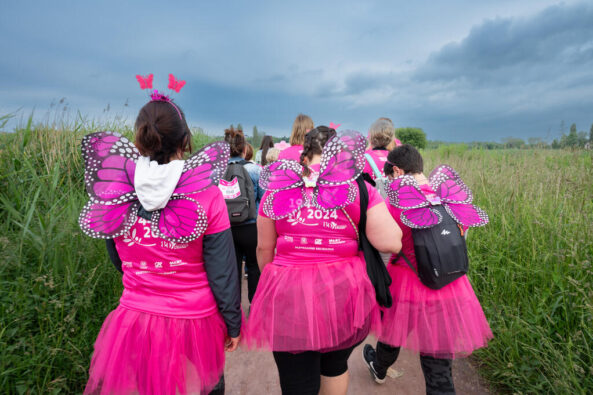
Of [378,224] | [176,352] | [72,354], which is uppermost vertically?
[378,224]

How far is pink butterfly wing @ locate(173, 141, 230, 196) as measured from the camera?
149 centimetres

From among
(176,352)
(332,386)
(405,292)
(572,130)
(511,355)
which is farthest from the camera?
(572,130)

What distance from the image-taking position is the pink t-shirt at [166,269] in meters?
1.50

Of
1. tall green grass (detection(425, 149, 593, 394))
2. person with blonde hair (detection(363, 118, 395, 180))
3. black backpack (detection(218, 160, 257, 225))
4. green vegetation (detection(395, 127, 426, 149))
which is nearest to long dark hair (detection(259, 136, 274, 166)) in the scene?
person with blonde hair (detection(363, 118, 395, 180))

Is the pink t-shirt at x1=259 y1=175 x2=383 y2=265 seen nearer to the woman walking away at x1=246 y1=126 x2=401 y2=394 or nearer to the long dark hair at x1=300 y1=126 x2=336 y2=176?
the woman walking away at x1=246 y1=126 x2=401 y2=394

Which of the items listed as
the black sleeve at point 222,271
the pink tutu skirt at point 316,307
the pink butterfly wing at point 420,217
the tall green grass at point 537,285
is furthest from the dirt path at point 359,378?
the pink butterfly wing at point 420,217

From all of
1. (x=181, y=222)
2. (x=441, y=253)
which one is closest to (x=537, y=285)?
(x=441, y=253)

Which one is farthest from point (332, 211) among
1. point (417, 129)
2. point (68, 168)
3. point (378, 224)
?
point (417, 129)

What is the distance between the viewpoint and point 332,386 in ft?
6.05

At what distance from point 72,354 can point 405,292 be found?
7.76ft

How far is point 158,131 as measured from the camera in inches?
59.2

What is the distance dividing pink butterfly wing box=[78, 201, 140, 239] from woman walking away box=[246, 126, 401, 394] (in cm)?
66

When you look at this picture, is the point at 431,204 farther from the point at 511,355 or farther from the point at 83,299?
the point at 83,299

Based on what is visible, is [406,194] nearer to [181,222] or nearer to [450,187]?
[450,187]
